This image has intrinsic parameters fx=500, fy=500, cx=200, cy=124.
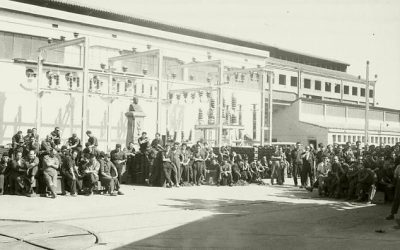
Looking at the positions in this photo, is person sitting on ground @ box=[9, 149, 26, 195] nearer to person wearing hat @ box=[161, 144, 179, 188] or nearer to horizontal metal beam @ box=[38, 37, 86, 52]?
person wearing hat @ box=[161, 144, 179, 188]

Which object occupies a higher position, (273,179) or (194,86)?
(194,86)

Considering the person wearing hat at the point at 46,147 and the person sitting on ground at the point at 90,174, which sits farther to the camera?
the person sitting on ground at the point at 90,174

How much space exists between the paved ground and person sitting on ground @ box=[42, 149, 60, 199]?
1.69 feet

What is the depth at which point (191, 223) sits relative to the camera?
1155 centimetres

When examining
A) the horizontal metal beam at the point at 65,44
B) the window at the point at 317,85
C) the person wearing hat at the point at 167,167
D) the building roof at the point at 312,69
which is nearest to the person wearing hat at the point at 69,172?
the person wearing hat at the point at 167,167

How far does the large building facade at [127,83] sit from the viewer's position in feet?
80.4

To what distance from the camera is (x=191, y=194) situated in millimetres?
17656

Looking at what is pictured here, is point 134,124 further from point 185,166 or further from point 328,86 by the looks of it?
point 328,86

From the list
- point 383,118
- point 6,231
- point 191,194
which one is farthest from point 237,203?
point 383,118

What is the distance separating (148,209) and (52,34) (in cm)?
1775

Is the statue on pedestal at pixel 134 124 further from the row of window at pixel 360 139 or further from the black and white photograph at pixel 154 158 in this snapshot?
the row of window at pixel 360 139

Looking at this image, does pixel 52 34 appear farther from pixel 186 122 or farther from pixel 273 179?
pixel 273 179

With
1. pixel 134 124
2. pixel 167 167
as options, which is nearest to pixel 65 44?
pixel 134 124

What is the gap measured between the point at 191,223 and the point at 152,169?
30.0 ft
